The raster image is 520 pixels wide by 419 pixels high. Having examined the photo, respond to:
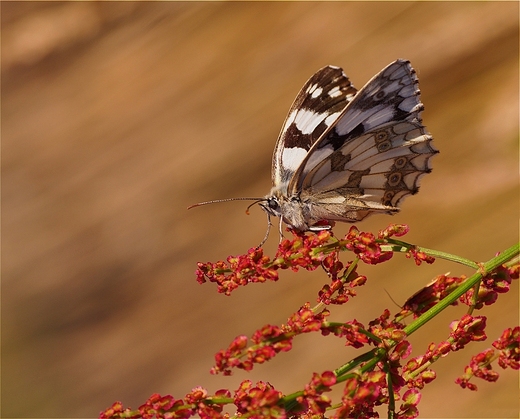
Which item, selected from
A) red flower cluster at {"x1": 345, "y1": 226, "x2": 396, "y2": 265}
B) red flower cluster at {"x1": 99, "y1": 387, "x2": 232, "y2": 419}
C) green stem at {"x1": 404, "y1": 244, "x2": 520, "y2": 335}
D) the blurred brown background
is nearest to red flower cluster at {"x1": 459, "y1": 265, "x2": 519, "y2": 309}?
green stem at {"x1": 404, "y1": 244, "x2": 520, "y2": 335}

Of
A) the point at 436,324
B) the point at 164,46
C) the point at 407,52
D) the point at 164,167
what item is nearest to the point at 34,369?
the point at 164,167

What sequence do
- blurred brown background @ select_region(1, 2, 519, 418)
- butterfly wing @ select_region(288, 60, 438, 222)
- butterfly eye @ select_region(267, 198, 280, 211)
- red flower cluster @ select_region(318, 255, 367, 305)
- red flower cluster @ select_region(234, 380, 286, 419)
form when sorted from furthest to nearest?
blurred brown background @ select_region(1, 2, 519, 418), butterfly eye @ select_region(267, 198, 280, 211), butterfly wing @ select_region(288, 60, 438, 222), red flower cluster @ select_region(318, 255, 367, 305), red flower cluster @ select_region(234, 380, 286, 419)

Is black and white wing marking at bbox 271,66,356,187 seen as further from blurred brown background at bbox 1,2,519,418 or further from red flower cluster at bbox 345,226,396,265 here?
blurred brown background at bbox 1,2,519,418

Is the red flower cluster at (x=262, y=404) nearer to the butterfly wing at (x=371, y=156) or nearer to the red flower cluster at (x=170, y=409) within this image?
the red flower cluster at (x=170, y=409)

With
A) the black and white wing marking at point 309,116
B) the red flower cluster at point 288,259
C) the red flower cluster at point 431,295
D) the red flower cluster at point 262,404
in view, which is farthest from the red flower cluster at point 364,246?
the black and white wing marking at point 309,116

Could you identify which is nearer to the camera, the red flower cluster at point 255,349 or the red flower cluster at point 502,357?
the red flower cluster at point 255,349

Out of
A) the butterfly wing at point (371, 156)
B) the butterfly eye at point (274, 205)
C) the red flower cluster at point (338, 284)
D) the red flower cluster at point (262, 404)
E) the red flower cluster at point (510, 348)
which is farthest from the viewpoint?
the butterfly eye at point (274, 205)
